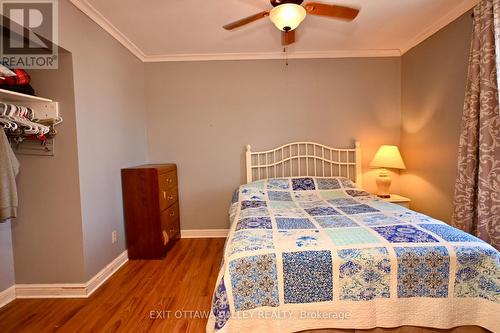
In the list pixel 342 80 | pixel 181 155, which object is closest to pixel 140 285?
pixel 181 155

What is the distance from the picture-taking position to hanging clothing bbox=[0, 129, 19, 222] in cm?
163

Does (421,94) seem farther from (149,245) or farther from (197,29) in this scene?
(149,245)

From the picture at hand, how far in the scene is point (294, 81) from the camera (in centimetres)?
322

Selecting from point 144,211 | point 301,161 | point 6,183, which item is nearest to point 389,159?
point 301,161

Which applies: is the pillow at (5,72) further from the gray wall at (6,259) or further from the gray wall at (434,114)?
the gray wall at (434,114)

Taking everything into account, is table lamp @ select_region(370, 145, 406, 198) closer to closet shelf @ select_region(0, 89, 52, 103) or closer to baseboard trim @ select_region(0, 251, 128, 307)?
baseboard trim @ select_region(0, 251, 128, 307)

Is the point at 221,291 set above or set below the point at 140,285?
above

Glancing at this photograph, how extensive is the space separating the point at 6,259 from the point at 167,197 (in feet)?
4.52

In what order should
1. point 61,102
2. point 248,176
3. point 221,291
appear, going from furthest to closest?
point 248,176 → point 61,102 → point 221,291

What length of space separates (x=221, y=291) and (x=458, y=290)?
Answer: 1.22m

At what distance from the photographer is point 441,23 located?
2422 mm

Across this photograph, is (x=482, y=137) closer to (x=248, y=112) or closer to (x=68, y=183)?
(x=248, y=112)

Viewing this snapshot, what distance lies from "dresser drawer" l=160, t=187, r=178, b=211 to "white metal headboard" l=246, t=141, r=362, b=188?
999mm

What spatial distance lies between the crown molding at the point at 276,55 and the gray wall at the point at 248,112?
0.06 m
